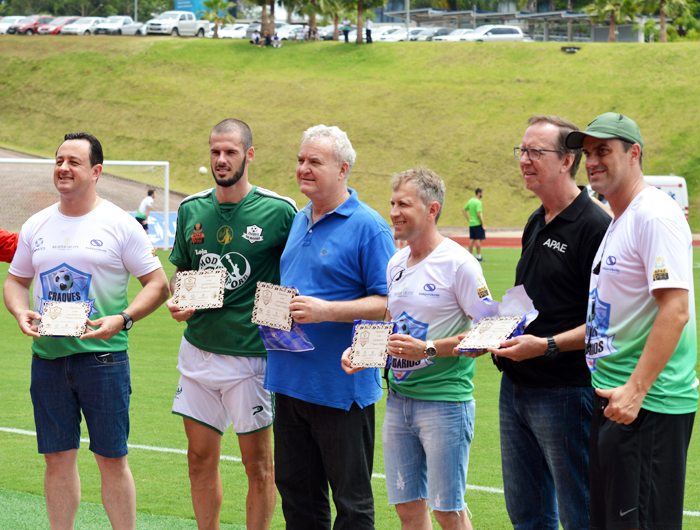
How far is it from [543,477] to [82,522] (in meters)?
3.10

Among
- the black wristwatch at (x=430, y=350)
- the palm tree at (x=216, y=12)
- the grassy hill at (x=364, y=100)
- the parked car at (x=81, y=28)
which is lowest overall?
the black wristwatch at (x=430, y=350)

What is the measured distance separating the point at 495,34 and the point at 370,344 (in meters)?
57.0

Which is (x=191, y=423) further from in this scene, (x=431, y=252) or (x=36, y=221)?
(x=431, y=252)

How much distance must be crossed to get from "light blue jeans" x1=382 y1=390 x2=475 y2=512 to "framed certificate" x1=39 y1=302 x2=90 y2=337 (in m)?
1.67

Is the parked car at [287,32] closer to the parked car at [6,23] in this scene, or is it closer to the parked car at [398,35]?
the parked car at [398,35]

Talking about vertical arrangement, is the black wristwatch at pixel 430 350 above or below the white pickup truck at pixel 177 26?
below

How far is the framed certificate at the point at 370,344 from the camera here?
367 centimetres

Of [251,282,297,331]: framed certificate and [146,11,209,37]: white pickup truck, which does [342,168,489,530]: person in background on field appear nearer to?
[251,282,297,331]: framed certificate

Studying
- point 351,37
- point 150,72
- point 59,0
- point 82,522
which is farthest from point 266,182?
point 59,0

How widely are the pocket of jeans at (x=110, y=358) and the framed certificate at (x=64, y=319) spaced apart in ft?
0.93

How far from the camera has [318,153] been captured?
4.06 meters

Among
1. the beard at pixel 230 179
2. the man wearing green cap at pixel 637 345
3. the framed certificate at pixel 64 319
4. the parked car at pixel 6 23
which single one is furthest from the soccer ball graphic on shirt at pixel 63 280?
the parked car at pixel 6 23

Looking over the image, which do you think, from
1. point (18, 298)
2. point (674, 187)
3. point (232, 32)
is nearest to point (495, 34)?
point (232, 32)

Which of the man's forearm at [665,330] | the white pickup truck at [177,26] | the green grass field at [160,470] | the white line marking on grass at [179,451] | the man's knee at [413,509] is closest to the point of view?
the man's forearm at [665,330]
